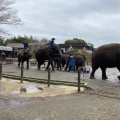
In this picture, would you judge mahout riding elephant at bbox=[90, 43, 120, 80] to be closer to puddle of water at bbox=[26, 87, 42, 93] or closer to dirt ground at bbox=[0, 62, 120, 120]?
dirt ground at bbox=[0, 62, 120, 120]

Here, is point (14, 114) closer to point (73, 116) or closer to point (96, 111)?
point (73, 116)

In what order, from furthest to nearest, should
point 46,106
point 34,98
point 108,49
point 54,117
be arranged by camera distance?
point 108,49 < point 34,98 < point 46,106 < point 54,117

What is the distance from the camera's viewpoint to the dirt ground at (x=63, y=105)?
7621 mm

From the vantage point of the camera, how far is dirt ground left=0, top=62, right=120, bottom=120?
7.62 meters

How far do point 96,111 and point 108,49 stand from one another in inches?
332

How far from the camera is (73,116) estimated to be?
7609 mm

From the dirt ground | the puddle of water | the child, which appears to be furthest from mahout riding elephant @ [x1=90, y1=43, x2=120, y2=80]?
the puddle of water

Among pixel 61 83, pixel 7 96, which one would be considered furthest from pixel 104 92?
pixel 7 96

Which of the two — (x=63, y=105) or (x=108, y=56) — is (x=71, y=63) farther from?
(x=63, y=105)

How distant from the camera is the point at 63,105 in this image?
8977 millimetres

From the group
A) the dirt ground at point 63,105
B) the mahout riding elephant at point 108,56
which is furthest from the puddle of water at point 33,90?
the mahout riding elephant at point 108,56

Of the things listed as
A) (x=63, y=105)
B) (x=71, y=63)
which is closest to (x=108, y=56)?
(x=71, y=63)

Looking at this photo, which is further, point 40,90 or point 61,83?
point 61,83

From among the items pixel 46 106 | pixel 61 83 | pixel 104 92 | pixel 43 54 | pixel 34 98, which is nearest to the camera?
pixel 46 106
